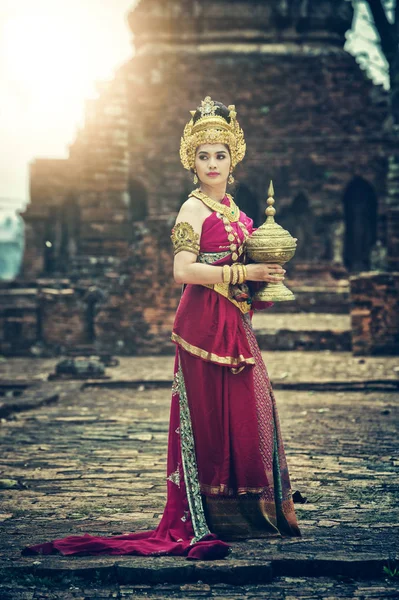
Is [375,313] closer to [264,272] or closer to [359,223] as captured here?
[359,223]

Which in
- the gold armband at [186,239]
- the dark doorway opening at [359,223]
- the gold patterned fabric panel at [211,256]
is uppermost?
the dark doorway opening at [359,223]

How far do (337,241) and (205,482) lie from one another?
1502 cm

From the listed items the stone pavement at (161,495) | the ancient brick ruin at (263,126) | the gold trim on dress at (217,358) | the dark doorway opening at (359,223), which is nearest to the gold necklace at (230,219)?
the gold trim on dress at (217,358)

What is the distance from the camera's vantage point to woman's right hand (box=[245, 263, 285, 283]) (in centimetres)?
412

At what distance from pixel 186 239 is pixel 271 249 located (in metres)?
0.42

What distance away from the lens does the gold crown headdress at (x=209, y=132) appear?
4.27 m

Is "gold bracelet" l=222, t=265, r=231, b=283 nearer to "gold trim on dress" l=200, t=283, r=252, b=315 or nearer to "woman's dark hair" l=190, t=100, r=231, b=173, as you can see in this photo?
"gold trim on dress" l=200, t=283, r=252, b=315

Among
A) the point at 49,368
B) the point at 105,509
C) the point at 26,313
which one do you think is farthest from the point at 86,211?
the point at 105,509

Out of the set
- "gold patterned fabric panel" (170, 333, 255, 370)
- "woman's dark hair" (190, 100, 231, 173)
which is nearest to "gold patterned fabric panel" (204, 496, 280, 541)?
"gold patterned fabric panel" (170, 333, 255, 370)

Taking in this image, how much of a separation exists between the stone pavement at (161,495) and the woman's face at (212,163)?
1800 millimetres

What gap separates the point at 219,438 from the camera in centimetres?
410

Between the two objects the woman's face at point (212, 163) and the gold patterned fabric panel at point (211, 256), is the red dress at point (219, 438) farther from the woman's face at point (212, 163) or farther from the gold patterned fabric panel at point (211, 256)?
the woman's face at point (212, 163)

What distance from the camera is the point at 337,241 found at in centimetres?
1864

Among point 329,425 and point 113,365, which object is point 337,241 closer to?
point 113,365
